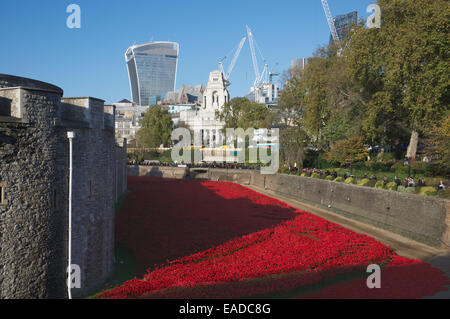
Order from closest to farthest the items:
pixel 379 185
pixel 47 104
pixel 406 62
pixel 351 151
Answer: pixel 47 104 < pixel 379 185 < pixel 406 62 < pixel 351 151

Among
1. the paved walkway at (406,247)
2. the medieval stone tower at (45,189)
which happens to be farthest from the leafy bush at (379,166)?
the medieval stone tower at (45,189)

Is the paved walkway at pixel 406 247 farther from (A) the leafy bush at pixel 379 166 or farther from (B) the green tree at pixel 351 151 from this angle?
(B) the green tree at pixel 351 151

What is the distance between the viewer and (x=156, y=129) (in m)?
89.7

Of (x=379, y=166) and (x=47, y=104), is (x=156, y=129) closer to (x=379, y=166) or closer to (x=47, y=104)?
(x=379, y=166)

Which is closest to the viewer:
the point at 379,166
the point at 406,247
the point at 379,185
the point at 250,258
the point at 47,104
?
the point at 47,104

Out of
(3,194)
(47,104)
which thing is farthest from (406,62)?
(3,194)

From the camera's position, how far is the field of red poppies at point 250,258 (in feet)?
43.3

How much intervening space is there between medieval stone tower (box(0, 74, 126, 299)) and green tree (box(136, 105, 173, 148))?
75.1 meters

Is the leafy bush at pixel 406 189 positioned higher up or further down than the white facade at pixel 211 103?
further down

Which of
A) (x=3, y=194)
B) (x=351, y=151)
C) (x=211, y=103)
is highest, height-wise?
(x=211, y=103)

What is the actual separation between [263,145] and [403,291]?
168 feet

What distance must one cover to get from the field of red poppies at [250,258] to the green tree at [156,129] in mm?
61330

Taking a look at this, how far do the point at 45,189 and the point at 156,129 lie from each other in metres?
79.1

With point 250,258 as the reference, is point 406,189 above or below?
above
